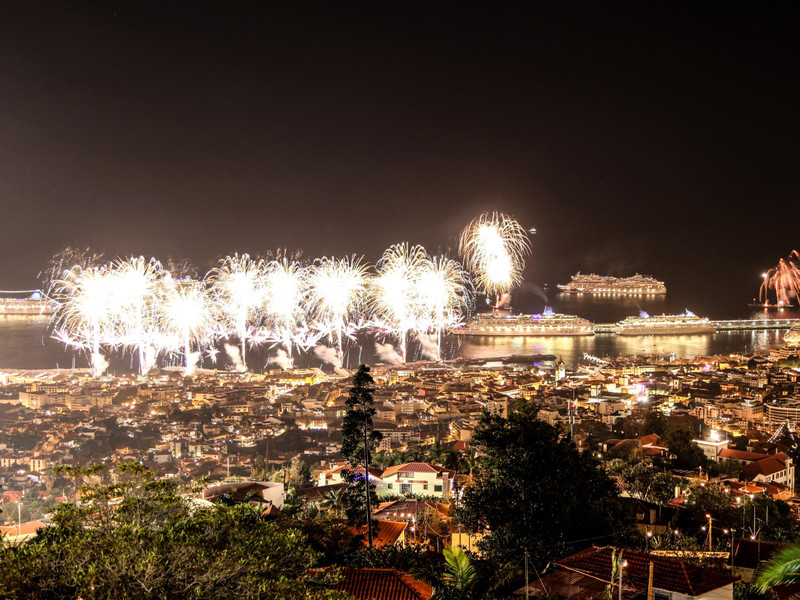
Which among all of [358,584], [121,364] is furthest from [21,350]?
[358,584]

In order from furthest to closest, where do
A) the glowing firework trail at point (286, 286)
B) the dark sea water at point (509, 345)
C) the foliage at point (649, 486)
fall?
the dark sea water at point (509, 345) → the glowing firework trail at point (286, 286) → the foliage at point (649, 486)

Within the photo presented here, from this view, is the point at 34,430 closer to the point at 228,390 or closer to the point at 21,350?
the point at 228,390

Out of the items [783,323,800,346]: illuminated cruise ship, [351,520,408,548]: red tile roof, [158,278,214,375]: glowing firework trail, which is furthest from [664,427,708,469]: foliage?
[783,323,800,346]: illuminated cruise ship

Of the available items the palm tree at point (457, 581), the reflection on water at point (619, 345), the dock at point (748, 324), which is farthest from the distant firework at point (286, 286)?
the dock at point (748, 324)

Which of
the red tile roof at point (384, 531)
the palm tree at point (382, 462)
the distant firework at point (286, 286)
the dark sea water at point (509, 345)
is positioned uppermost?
the distant firework at point (286, 286)

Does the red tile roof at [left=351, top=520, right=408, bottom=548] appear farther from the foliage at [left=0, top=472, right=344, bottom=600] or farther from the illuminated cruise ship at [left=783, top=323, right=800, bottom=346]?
the illuminated cruise ship at [left=783, top=323, right=800, bottom=346]

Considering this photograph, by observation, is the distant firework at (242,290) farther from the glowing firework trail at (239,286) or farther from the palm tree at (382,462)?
the palm tree at (382,462)
